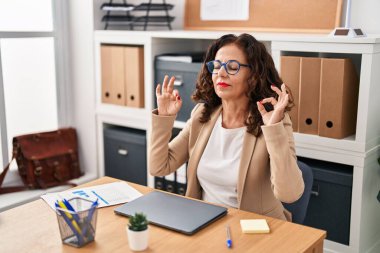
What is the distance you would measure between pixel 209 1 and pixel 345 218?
58.1 inches

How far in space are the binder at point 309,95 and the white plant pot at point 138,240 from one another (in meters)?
1.26

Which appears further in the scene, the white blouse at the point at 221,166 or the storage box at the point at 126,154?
the storage box at the point at 126,154

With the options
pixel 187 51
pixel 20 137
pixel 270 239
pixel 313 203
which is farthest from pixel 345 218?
pixel 20 137

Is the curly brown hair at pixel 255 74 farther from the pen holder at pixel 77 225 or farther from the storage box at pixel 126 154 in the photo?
the storage box at pixel 126 154

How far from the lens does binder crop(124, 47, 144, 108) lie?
117 inches

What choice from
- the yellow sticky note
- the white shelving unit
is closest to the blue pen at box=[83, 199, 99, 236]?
the yellow sticky note

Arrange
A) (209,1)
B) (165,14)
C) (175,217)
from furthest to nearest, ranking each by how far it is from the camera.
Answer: (165,14) < (209,1) < (175,217)

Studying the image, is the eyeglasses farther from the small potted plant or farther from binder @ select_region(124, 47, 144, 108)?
binder @ select_region(124, 47, 144, 108)

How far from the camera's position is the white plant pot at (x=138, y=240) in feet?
4.46

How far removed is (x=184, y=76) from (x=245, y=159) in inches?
40.7

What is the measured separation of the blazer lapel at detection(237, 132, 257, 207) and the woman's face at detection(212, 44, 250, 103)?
0.18 m

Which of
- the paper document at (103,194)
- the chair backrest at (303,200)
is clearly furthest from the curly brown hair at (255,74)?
the paper document at (103,194)

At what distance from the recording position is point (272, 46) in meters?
2.44

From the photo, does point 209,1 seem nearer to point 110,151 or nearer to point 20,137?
point 110,151
